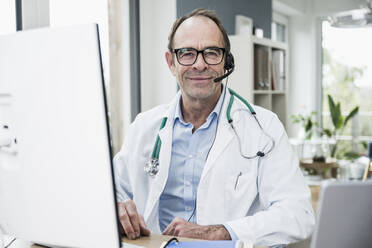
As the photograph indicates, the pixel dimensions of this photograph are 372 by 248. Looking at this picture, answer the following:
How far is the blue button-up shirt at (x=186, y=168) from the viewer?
5.12 feet

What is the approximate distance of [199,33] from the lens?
1.61 meters

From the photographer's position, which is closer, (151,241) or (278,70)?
(151,241)

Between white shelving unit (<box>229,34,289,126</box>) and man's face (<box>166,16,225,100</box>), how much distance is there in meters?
1.45

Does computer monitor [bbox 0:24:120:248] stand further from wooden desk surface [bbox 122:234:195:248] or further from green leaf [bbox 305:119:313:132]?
green leaf [bbox 305:119:313:132]

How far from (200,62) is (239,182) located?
483 millimetres

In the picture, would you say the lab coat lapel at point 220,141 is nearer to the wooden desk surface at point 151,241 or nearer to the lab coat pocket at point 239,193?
the lab coat pocket at point 239,193

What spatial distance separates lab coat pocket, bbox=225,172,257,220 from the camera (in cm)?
145

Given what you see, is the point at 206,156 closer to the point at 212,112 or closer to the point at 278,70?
the point at 212,112

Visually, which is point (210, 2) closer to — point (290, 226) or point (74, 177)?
point (290, 226)

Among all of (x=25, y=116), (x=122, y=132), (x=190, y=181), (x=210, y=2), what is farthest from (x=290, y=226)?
(x=210, y=2)

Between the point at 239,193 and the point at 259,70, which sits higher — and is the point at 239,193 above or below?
below

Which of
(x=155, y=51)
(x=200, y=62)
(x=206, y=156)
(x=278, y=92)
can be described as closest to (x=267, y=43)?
(x=278, y=92)

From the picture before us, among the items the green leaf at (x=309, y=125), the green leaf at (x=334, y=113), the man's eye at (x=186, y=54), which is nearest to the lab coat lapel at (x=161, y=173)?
the man's eye at (x=186, y=54)

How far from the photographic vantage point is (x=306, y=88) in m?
5.39
